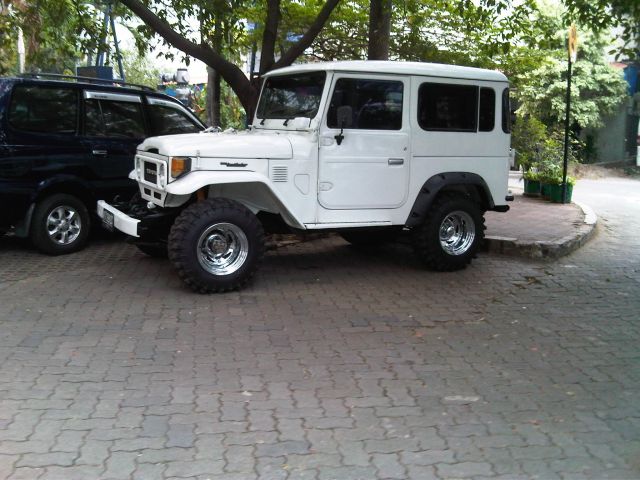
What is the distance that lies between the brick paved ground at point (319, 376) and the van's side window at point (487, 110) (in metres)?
1.78

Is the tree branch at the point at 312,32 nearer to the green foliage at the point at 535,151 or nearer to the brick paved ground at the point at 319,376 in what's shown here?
the brick paved ground at the point at 319,376

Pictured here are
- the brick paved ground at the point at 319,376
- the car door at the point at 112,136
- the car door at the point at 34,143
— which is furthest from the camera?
the car door at the point at 112,136

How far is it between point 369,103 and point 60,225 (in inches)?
162

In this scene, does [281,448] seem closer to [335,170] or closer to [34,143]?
[335,170]

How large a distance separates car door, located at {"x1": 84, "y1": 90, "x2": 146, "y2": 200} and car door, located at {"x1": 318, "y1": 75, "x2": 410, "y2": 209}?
3255 millimetres

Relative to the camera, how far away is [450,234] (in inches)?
307

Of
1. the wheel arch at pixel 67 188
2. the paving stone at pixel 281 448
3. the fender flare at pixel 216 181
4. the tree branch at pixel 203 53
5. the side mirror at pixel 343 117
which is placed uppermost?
the tree branch at pixel 203 53

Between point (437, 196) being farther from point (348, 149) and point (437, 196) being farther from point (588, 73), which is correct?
point (588, 73)

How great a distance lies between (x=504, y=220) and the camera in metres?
10.6

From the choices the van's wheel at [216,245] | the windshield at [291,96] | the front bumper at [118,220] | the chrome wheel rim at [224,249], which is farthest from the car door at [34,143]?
the chrome wheel rim at [224,249]

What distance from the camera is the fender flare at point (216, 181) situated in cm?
597

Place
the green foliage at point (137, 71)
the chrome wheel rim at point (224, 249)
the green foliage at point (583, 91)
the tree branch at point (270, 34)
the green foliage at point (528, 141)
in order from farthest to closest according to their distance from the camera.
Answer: the green foliage at point (137, 71)
the green foliage at point (583, 91)
the green foliage at point (528, 141)
the tree branch at point (270, 34)
the chrome wheel rim at point (224, 249)

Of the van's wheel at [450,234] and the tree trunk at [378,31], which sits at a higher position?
the tree trunk at [378,31]

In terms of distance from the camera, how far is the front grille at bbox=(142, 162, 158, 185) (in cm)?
644
